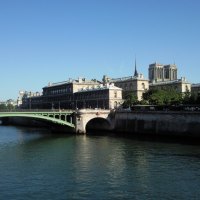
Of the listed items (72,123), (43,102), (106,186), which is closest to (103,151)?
(106,186)

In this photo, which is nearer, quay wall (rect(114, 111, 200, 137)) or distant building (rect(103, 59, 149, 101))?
quay wall (rect(114, 111, 200, 137))

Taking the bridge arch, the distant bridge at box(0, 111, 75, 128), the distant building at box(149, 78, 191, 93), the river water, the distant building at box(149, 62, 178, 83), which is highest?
the distant building at box(149, 62, 178, 83)

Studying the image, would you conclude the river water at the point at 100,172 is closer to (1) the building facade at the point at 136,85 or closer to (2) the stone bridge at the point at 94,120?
(2) the stone bridge at the point at 94,120

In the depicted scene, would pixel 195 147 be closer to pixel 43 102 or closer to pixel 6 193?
pixel 6 193

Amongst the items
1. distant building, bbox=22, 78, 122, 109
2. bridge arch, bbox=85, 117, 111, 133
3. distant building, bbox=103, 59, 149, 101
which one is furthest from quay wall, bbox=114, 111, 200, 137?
distant building, bbox=103, 59, 149, 101

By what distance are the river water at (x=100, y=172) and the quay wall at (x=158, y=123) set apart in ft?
46.4

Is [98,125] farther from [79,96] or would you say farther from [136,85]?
[79,96]

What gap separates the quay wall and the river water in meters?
14.2

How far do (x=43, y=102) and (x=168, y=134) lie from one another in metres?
93.0

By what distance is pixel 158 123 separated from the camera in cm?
7806

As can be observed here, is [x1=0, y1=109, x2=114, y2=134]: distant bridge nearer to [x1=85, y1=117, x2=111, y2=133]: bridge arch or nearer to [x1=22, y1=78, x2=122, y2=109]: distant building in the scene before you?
[x1=85, y1=117, x2=111, y2=133]: bridge arch

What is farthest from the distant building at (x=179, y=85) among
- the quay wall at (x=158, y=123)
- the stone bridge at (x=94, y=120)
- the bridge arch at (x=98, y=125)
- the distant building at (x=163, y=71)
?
the quay wall at (x=158, y=123)

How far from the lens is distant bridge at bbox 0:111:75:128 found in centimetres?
7206

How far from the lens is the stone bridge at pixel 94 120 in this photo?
8204 centimetres
